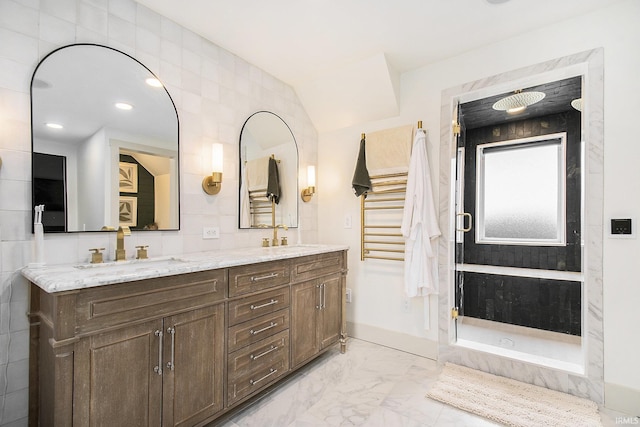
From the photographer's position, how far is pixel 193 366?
1.50 m

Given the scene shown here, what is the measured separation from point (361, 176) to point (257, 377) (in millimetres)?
1815

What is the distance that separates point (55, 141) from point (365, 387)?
2.36 meters

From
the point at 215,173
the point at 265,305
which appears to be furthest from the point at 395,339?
the point at 215,173

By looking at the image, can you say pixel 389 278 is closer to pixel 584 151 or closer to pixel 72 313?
pixel 584 151

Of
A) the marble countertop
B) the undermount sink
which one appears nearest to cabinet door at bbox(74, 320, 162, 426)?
the marble countertop

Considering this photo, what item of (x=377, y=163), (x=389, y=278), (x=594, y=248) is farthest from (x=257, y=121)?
(x=594, y=248)

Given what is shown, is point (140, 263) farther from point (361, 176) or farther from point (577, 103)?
point (577, 103)

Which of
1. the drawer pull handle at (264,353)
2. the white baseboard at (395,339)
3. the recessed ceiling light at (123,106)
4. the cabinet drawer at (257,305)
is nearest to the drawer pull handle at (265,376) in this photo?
the drawer pull handle at (264,353)

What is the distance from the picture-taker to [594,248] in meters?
1.93

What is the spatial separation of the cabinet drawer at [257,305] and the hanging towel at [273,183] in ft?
3.12

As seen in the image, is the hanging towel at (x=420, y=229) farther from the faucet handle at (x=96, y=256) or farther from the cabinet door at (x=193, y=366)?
the faucet handle at (x=96, y=256)

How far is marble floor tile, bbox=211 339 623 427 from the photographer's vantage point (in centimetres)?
173

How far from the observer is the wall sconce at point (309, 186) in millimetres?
3012

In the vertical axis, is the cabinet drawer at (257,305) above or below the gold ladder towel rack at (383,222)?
below
